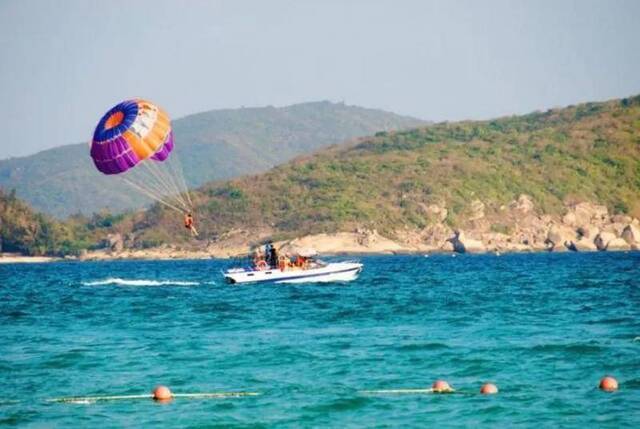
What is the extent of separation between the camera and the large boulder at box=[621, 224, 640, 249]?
16825 centimetres

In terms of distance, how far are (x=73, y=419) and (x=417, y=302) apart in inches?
1266

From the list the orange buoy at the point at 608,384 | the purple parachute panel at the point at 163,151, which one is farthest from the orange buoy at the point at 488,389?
the purple parachute panel at the point at 163,151

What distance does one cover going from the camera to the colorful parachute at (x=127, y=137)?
166 ft

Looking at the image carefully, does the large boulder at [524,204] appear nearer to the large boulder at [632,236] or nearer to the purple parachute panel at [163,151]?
the large boulder at [632,236]

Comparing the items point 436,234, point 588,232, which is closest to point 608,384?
point 588,232

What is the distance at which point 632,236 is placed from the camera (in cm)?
16975

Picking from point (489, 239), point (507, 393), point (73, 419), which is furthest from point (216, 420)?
point (489, 239)

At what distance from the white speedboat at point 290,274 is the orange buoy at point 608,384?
1800 inches

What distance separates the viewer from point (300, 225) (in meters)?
190

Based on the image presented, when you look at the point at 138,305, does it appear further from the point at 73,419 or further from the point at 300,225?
the point at 300,225

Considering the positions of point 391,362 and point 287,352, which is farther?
point 287,352

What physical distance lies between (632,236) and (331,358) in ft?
469

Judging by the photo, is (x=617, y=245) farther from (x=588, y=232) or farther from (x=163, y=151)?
(x=163, y=151)

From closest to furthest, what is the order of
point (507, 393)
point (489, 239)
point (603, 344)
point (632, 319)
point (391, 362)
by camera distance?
point (507, 393) < point (391, 362) < point (603, 344) < point (632, 319) < point (489, 239)
